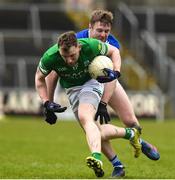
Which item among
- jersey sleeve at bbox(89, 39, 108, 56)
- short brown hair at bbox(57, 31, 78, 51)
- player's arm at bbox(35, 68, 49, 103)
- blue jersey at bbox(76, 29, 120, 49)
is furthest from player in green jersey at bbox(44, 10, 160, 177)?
short brown hair at bbox(57, 31, 78, 51)

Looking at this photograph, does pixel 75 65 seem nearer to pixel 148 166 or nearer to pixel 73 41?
pixel 73 41

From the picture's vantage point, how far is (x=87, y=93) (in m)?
11.0

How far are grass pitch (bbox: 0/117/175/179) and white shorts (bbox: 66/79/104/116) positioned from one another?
969 millimetres

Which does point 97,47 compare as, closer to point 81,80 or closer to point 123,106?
point 81,80

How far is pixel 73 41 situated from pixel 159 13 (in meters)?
29.0

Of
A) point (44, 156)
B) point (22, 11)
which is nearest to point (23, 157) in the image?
point (44, 156)

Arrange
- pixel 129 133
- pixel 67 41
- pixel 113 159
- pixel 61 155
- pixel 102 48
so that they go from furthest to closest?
pixel 61 155
pixel 113 159
pixel 129 133
pixel 102 48
pixel 67 41

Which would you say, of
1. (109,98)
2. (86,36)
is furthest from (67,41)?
(86,36)

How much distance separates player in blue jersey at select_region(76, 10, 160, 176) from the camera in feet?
36.9

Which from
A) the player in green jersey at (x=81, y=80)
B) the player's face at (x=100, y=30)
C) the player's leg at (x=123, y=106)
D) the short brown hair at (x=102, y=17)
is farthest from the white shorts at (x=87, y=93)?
the short brown hair at (x=102, y=17)

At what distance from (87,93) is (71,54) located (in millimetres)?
752

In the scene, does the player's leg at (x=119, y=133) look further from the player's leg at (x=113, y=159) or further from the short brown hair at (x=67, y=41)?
the short brown hair at (x=67, y=41)

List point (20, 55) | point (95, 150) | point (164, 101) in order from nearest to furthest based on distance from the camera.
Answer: point (95, 150)
point (164, 101)
point (20, 55)

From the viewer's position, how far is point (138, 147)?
1152 centimetres
